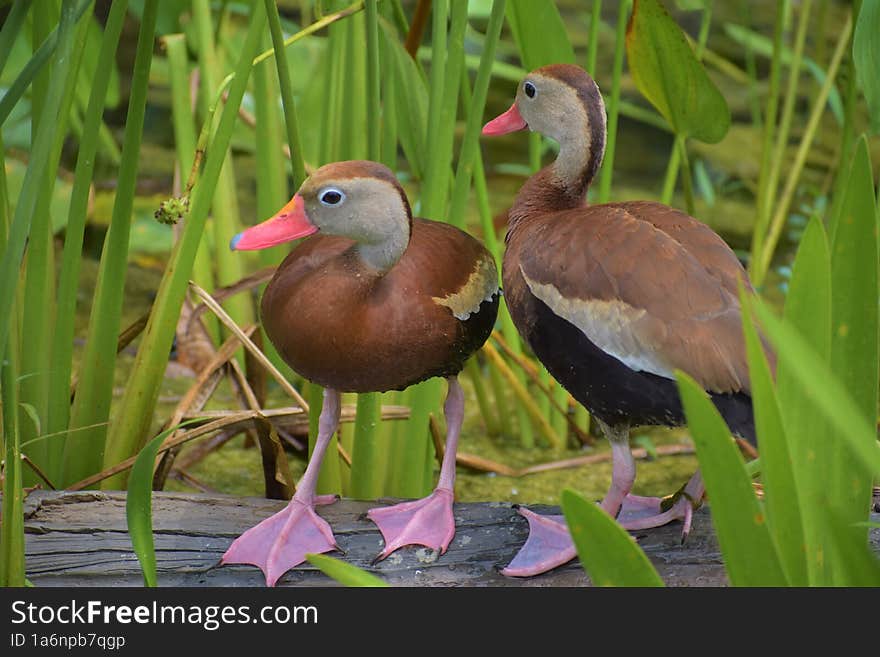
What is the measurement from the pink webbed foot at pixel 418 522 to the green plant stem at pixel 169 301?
16.0 inches

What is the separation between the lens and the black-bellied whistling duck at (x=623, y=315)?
149 cm

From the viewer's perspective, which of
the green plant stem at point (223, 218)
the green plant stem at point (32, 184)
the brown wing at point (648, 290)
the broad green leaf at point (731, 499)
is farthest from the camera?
the green plant stem at point (223, 218)

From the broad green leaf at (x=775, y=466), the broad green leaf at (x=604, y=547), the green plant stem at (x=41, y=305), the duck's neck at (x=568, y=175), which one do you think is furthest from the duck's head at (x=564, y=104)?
the broad green leaf at (x=604, y=547)

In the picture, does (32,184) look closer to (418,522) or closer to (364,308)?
(364,308)

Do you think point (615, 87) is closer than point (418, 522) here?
No

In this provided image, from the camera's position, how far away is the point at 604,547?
105cm

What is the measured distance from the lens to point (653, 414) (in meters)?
1.56

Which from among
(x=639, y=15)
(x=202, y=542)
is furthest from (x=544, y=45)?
(x=202, y=542)

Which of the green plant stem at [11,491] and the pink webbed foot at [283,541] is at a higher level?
the green plant stem at [11,491]

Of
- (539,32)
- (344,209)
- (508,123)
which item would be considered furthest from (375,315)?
(539,32)

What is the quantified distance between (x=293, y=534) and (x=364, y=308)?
350 mm

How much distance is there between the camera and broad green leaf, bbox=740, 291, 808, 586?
3.20 ft

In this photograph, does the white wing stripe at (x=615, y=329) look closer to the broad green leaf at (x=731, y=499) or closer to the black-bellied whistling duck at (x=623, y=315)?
the black-bellied whistling duck at (x=623, y=315)
